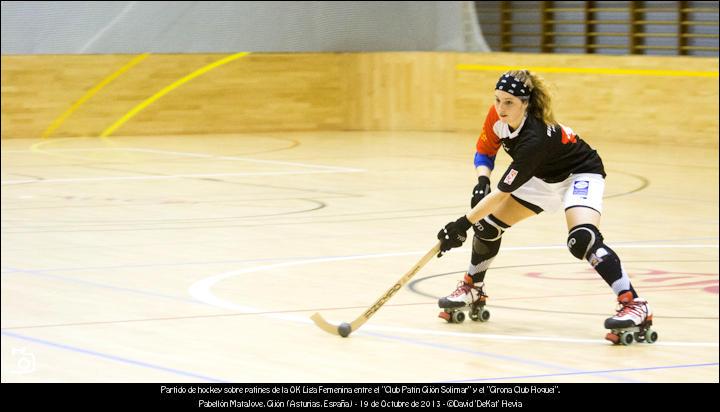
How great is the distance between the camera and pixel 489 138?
7.71 m

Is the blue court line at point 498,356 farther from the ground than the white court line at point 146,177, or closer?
farther from the ground

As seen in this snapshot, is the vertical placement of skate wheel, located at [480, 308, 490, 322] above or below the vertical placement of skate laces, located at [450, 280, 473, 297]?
below

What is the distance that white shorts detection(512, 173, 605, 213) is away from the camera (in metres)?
7.43

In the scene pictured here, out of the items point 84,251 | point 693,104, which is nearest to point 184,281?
point 84,251

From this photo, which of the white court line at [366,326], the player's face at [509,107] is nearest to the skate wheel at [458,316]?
the white court line at [366,326]

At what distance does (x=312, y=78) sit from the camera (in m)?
25.1

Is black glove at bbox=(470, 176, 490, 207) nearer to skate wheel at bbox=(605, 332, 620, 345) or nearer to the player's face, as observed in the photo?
the player's face

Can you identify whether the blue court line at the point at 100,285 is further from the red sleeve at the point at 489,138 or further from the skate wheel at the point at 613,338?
Result: the skate wheel at the point at 613,338

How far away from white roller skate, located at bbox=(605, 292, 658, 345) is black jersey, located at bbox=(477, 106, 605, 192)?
2.50ft

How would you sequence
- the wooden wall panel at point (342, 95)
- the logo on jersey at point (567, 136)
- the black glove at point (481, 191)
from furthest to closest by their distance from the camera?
the wooden wall panel at point (342, 95)
the black glove at point (481, 191)
the logo on jersey at point (567, 136)

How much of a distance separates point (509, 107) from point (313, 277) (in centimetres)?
280

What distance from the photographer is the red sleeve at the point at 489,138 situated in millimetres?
7570

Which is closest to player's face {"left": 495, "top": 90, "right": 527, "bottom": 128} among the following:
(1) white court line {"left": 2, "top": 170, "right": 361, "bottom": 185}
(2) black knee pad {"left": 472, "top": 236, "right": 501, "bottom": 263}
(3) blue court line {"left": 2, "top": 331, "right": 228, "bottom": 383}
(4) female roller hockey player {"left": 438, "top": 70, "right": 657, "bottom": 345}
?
(4) female roller hockey player {"left": 438, "top": 70, "right": 657, "bottom": 345}

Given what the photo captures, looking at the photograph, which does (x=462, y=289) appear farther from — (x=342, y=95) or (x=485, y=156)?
(x=342, y=95)
